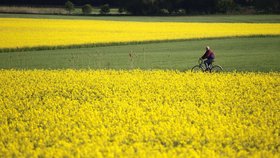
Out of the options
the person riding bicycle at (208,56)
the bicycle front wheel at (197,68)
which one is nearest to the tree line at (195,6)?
the bicycle front wheel at (197,68)

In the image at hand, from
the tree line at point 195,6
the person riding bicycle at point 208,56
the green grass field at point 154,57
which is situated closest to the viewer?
the person riding bicycle at point 208,56

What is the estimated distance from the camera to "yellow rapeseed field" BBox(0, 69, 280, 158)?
36.5ft

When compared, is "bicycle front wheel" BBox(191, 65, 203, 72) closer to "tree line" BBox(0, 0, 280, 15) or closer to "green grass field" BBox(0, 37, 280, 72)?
"green grass field" BBox(0, 37, 280, 72)

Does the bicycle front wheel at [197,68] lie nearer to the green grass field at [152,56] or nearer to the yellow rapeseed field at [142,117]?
the green grass field at [152,56]

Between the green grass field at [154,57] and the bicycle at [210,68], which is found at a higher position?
the bicycle at [210,68]

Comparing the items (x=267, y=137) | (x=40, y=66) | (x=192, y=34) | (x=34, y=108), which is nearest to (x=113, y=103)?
(x=34, y=108)

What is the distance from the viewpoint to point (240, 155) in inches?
412

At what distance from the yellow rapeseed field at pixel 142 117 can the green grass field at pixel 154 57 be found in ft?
26.3

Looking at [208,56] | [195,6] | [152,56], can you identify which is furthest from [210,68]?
[195,6]

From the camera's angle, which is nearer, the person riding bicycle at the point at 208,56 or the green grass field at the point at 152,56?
the person riding bicycle at the point at 208,56

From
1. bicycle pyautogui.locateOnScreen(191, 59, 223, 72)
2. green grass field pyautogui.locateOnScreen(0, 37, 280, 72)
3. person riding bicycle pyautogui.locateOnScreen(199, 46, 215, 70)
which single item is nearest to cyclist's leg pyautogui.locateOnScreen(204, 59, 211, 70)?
person riding bicycle pyautogui.locateOnScreen(199, 46, 215, 70)

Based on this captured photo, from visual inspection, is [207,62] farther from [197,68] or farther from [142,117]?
[142,117]

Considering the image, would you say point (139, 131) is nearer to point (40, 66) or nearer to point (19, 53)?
point (40, 66)

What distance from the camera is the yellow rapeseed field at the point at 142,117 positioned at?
11125mm
